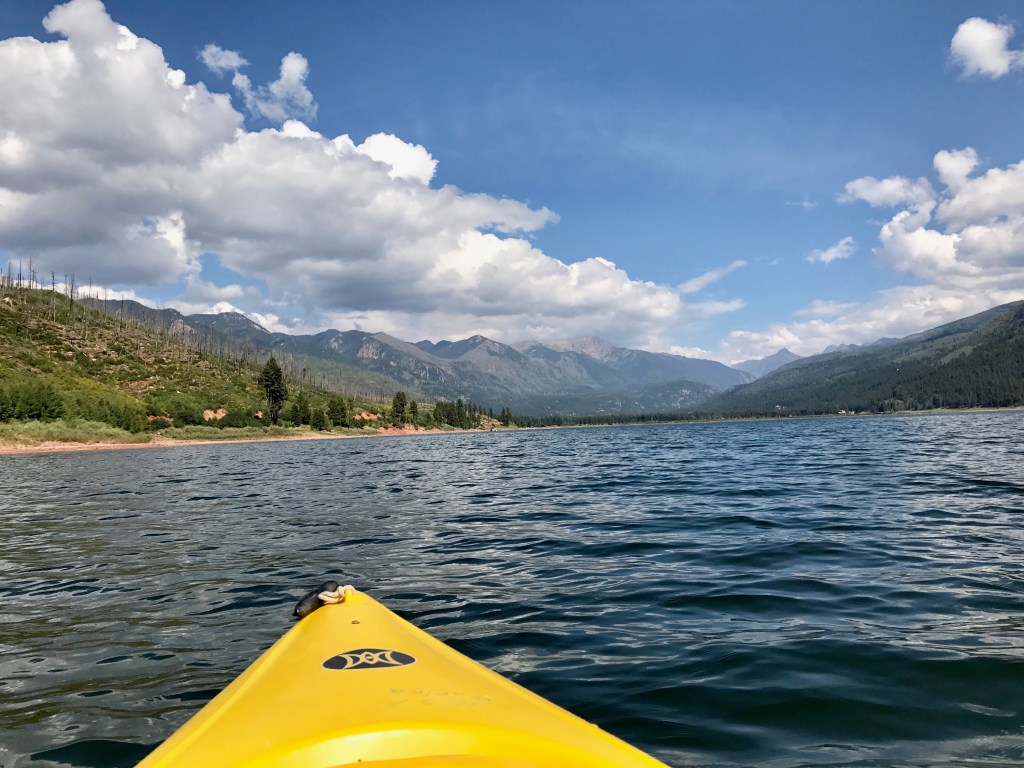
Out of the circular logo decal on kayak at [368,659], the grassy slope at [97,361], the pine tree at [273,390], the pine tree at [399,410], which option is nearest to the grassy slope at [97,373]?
the grassy slope at [97,361]

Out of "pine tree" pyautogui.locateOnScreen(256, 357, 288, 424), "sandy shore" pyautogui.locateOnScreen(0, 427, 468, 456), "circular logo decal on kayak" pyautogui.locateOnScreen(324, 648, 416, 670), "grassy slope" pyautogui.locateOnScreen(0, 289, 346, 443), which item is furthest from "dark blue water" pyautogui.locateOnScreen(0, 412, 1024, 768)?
"pine tree" pyautogui.locateOnScreen(256, 357, 288, 424)

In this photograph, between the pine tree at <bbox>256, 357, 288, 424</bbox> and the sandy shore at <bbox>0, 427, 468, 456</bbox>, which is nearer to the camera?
the sandy shore at <bbox>0, 427, 468, 456</bbox>

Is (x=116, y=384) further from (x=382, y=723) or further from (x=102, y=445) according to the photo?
(x=382, y=723)

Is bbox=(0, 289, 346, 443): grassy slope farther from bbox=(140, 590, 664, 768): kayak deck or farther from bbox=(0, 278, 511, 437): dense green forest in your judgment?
bbox=(140, 590, 664, 768): kayak deck

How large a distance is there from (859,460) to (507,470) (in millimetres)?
22245

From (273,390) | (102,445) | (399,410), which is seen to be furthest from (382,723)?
(399,410)

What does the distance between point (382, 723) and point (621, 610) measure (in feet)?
21.6

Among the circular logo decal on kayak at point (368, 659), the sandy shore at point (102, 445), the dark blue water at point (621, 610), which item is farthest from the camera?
the sandy shore at point (102, 445)

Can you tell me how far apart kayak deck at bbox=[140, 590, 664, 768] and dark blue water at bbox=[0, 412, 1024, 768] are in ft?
5.75

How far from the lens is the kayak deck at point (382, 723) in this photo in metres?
3.31

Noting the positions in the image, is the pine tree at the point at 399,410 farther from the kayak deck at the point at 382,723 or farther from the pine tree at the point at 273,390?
the kayak deck at the point at 382,723

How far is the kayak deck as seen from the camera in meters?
3.31

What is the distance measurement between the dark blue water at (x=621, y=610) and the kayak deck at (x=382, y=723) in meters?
1.75

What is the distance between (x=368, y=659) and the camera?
5285mm
